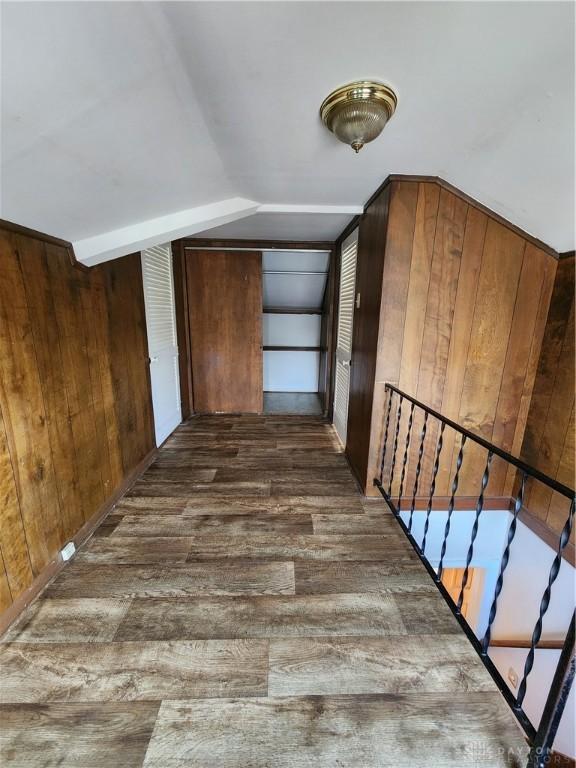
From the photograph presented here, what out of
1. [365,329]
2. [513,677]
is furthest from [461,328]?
[513,677]

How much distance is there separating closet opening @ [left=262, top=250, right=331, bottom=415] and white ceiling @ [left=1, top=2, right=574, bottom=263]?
7.18ft

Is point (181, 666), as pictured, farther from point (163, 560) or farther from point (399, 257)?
point (399, 257)

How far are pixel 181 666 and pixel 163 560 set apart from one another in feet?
1.89

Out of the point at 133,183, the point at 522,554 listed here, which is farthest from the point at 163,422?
the point at 522,554

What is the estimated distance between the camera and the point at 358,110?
46.2 inches

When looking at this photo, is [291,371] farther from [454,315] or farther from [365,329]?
[454,315]

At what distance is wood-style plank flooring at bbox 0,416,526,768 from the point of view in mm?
957

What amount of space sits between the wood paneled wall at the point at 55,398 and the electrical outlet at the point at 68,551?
1.2 inches

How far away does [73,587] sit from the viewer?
1.49m

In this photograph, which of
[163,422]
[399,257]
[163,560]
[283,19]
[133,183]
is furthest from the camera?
[163,422]

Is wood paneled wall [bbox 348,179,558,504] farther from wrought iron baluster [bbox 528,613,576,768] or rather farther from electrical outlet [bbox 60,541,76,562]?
electrical outlet [bbox 60,541,76,562]

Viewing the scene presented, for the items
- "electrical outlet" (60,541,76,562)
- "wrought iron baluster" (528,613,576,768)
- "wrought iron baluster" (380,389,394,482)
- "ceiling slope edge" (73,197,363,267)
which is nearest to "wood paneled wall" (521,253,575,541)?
"wrought iron baluster" (380,389,394,482)

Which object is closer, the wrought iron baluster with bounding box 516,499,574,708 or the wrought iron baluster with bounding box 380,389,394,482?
the wrought iron baluster with bounding box 516,499,574,708

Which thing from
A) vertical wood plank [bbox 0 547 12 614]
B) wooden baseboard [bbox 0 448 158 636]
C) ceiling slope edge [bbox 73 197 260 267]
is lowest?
wooden baseboard [bbox 0 448 158 636]
